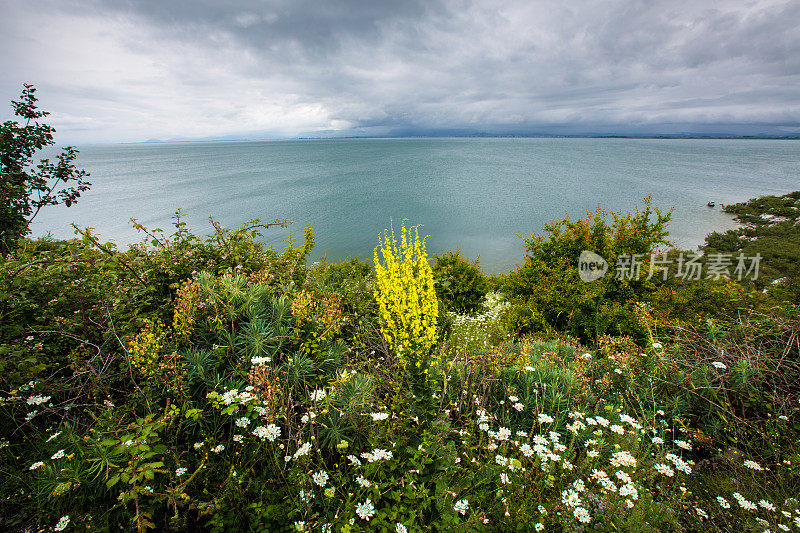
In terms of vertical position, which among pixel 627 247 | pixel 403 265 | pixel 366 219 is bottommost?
pixel 366 219

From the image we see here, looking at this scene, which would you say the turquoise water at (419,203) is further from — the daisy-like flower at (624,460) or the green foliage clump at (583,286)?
the daisy-like flower at (624,460)

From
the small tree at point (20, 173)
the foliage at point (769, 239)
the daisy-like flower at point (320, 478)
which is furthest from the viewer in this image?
the foliage at point (769, 239)

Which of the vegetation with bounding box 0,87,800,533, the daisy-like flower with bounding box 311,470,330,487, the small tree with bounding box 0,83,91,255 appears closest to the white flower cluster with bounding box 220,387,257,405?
the vegetation with bounding box 0,87,800,533

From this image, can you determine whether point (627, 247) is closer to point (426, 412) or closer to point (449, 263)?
point (449, 263)

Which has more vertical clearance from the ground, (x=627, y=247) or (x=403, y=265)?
(x=403, y=265)

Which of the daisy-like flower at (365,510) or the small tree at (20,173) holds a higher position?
the small tree at (20,173)

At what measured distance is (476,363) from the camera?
144 inches

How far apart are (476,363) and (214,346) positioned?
106 inches

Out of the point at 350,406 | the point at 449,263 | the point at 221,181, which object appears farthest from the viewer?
the point at 221,181

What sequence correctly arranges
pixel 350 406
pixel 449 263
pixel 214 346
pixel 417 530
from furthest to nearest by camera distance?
1. pixel 449 263
2. pixel 214 346
3. pixel 350 406
4. pixel 417 530

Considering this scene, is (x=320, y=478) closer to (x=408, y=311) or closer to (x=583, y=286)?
(x=408, y=311)

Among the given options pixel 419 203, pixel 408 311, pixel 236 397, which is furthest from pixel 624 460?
pixel 419 203

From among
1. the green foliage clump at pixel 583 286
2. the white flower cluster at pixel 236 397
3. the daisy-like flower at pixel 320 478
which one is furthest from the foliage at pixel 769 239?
the white flower cluster at pixel 236 397

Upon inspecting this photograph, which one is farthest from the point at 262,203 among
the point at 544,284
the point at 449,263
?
the point at 544,284
